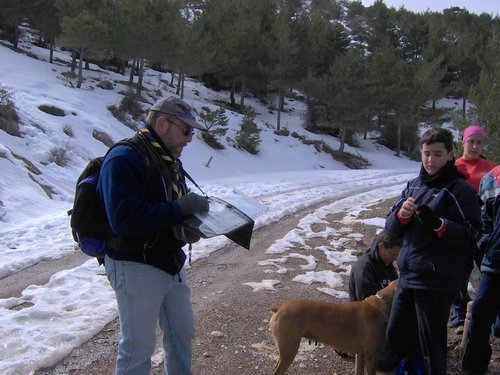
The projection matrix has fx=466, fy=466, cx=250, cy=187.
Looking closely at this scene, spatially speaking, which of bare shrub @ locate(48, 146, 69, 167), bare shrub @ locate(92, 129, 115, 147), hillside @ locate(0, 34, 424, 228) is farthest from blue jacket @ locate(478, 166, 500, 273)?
bare shrub @ locate(92, 129, 115, 147)

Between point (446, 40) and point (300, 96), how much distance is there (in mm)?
20346

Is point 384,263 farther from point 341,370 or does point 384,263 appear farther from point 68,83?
point 68,83

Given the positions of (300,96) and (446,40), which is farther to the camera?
(446,40)

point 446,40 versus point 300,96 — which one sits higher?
point 446,40

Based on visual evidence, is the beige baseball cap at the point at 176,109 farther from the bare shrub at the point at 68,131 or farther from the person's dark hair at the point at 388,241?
the bare shrub at the point at 68,131

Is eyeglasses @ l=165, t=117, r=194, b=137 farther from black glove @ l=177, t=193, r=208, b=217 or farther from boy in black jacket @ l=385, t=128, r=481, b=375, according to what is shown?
boy in black jacket @ l=385, t=128, r=481, b=375

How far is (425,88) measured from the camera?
34656 mm

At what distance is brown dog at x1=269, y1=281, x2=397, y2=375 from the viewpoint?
10.4 feet

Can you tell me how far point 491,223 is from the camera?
345cm

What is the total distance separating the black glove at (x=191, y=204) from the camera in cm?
242

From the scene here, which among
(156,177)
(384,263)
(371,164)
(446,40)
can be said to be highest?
(446,40)

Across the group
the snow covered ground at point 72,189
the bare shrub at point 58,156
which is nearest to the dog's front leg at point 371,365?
Answer: the snow covered ground at point 72,189

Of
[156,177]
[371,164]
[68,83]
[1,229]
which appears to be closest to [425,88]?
[371,164]

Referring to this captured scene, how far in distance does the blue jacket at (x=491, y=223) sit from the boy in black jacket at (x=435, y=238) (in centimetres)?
54
